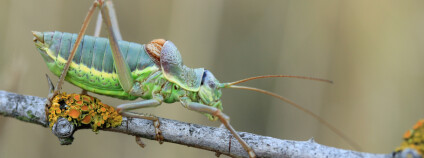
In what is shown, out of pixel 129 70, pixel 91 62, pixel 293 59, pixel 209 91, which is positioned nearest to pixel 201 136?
pixel 209 91

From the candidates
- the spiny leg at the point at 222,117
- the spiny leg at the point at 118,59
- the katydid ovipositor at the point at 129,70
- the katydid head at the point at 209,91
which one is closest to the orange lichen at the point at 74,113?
the katydid ovipositor at the point at 129,70

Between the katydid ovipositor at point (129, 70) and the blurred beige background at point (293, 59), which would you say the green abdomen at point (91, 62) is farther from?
the blurred beige background at point (293, 59)

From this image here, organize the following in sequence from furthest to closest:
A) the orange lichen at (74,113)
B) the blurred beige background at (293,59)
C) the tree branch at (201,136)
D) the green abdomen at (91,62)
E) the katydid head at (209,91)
→ the blurred beige background at (293,59), the katydid head at (209,91), the green abdomen at (91,62), the orange lichen at (74,113), the tree branch at (201,136)

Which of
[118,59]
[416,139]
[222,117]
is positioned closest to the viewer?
[416,139]

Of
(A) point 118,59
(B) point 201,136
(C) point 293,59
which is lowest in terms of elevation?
(B) point 201,136

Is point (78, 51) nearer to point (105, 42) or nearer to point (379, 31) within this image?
point (105, 42)

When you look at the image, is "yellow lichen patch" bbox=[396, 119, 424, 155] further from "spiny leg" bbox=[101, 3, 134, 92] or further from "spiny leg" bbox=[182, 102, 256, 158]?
"spiny leg" bbox=[101, 3, 134, 92]

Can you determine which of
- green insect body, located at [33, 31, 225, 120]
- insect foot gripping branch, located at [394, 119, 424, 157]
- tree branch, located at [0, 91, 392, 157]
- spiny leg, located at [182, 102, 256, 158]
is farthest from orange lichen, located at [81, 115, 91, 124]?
insect foot gripping branch, located at [394, 119, 424, 157]

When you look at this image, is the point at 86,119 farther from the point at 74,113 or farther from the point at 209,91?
the point at 209,91
